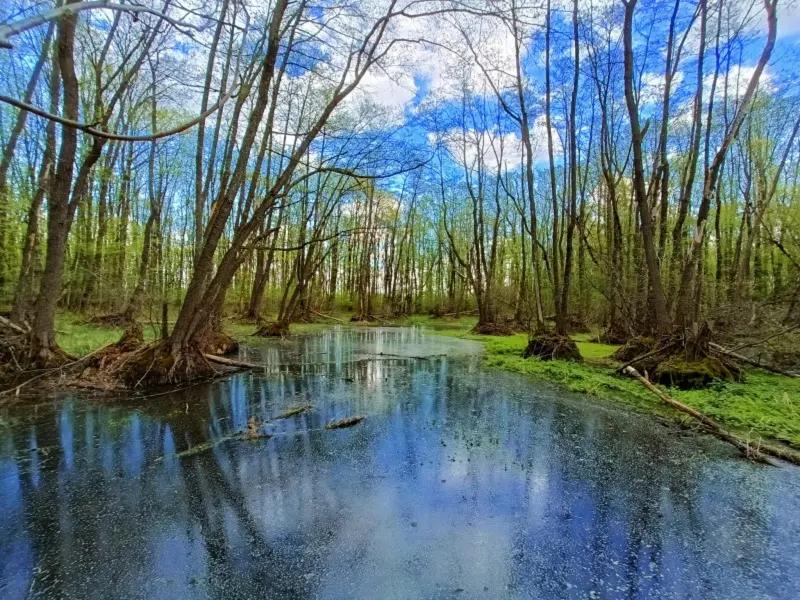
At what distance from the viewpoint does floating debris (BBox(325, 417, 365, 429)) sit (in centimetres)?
469

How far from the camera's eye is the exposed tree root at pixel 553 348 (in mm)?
9680

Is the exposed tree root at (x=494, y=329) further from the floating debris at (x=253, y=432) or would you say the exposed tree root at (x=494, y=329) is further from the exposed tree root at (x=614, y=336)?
the floating debris at (x=253, y=432)

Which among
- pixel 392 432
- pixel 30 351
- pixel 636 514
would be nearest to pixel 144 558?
pixel 392 432

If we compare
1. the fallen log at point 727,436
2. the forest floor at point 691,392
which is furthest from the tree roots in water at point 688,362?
the fallen log at point 727,436

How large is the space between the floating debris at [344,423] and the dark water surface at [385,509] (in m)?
0.17

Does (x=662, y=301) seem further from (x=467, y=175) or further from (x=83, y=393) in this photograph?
(x=467, y=175)

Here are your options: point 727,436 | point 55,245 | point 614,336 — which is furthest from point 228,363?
point 614,336

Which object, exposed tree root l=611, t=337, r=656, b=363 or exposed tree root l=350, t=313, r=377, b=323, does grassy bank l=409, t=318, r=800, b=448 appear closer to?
exposed tree root l=611, t=337, r=656, b=363

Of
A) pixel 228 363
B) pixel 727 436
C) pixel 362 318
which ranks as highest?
pixel 362 318

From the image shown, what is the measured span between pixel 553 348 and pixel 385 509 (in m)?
8.09

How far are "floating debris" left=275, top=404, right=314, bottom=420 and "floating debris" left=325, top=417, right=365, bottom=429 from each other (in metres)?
0.68

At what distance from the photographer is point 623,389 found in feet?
21.6

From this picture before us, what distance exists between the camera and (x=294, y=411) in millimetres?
5254

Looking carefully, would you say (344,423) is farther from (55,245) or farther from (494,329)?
(494,329)
